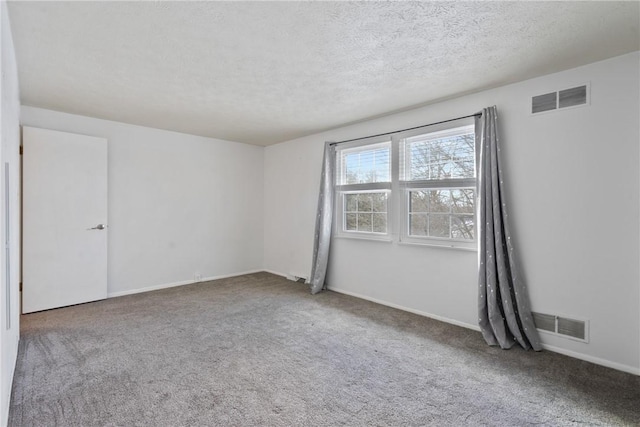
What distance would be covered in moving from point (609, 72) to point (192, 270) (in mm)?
5433

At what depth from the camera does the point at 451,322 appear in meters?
3.39

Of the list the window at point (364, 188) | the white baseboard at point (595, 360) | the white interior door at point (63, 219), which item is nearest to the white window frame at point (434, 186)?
the window at point (364, 188)

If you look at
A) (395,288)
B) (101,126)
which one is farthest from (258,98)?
(395,288)

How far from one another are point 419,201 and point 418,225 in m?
0.28

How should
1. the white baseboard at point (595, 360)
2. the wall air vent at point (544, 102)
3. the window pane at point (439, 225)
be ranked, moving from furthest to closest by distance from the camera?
the window pane at point (439, 225) < the wall air vent at point (544, 102) < the white baseboard at point (595, 360)

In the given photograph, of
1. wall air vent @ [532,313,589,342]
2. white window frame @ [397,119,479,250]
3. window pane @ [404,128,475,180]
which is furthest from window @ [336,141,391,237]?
wall air vent @ [532,313,589,342]

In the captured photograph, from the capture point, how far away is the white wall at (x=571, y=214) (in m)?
2.38

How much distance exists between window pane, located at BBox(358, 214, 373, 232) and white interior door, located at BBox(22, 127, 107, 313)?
338 cm

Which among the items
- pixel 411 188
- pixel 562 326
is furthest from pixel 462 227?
pixel 562 326

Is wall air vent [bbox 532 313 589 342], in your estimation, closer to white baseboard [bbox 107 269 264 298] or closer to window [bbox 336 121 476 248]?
window [bbox 336 121 476 248]

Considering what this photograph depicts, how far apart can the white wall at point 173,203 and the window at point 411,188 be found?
200 cm

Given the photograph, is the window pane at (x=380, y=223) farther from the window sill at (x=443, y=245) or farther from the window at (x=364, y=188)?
the window sill at (x=443, y=245)

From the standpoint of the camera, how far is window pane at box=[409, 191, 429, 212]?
12.1 feet

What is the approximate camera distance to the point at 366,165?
14.2 ft
